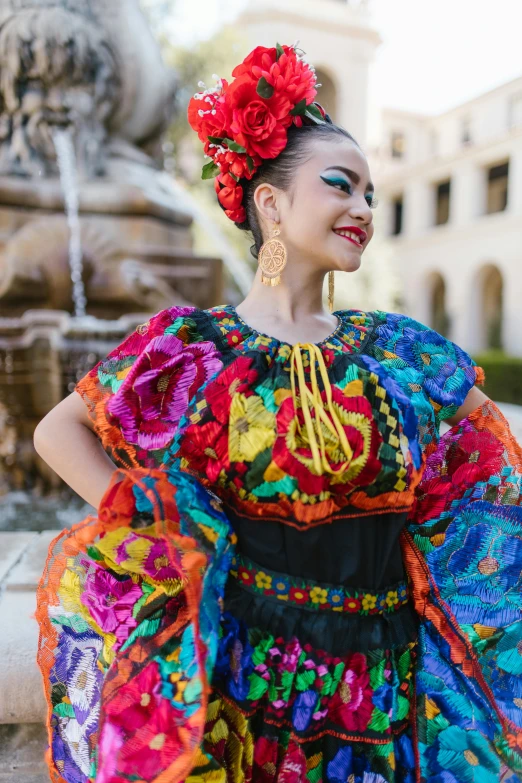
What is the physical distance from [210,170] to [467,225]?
827 inches

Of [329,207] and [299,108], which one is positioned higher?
[299,108]

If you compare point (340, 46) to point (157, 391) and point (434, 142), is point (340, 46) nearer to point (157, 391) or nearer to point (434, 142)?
point (434, 142)

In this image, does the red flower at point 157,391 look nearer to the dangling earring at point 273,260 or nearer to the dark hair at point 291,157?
the dangling earring at point 273,260

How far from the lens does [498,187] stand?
2178cm

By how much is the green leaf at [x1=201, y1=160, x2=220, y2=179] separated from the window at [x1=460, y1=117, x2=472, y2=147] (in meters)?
25.4

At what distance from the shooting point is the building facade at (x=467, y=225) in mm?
19219

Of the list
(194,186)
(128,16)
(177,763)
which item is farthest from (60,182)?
(194,186)

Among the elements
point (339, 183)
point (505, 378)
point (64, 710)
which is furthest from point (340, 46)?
point (64, 710)

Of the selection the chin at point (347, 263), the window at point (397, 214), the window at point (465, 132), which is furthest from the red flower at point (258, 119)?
the window at point (465, 132)

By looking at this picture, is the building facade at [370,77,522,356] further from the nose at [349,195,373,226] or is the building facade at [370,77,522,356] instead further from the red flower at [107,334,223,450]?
the red flower at [107,334,223,450]

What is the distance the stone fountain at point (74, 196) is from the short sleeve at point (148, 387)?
2.94m

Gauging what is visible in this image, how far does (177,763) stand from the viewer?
1.02m

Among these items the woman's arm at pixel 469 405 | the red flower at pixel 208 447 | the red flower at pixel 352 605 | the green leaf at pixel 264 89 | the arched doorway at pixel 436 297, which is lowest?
the red flower at pixel 352 605

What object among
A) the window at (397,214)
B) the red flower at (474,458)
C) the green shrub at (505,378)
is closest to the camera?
the red flower at (474,458)
